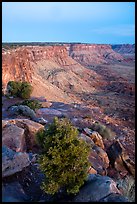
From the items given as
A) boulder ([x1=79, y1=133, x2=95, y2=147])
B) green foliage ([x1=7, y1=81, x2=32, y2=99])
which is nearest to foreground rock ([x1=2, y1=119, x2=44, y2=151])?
boulder ([x1=79, y1=133, x2=95, y2=147])

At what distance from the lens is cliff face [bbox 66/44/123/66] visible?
4323 inches

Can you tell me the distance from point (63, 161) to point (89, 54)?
11034 centimetres

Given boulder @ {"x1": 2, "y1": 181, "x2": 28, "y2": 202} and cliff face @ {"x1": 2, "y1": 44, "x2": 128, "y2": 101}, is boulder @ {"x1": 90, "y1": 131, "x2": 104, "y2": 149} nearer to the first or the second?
boulder @ {"x1": 2, "y1": 181, "x2": 28, "y2": 202}

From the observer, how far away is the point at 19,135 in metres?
12.3

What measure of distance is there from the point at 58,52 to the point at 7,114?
5888 cm

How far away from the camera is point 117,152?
51.4ft

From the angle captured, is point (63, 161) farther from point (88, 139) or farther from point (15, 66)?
point (15, 66)

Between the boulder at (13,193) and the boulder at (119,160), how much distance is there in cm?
755

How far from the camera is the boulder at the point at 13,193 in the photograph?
7.74 meters

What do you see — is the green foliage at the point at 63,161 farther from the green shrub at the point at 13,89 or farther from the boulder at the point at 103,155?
the green shrub at the point at 13,89

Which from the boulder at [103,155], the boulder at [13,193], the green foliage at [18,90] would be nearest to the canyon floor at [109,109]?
the green foliage at [18,90]

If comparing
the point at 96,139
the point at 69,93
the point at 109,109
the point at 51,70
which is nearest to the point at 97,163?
the point at 96,139

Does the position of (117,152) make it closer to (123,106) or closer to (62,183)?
(62,183)

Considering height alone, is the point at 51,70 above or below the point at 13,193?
above
